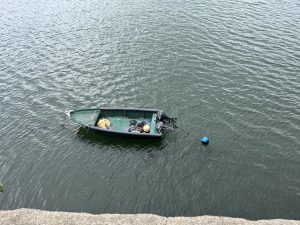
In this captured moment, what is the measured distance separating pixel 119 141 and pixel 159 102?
7.25 metres

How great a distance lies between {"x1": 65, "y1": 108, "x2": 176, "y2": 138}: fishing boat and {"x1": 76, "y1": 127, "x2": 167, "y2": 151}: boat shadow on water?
73 centimetres

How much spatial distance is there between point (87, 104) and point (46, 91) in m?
6.16

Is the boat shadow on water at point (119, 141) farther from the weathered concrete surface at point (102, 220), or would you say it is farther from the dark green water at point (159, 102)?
the weathered concrete surface at point (102, 220)

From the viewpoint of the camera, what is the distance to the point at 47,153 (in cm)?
3469

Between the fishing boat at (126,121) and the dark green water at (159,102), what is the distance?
116 cm

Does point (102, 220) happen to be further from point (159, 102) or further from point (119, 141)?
point (159, 102)

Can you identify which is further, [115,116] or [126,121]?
[115,116]

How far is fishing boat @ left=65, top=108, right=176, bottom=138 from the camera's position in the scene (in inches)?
1390

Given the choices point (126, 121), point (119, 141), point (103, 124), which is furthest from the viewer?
point (126, 121)

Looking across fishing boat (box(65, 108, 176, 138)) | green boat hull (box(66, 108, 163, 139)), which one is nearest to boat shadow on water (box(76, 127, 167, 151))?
fishing boat (box(65, 108, 176, 138))

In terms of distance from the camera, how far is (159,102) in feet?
133

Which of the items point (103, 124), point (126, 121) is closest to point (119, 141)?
point (103, 124)

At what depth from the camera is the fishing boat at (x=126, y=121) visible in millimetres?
35312

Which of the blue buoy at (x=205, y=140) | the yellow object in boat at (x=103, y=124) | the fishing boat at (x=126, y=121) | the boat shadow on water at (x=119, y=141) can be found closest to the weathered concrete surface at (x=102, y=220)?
the blue buoy at (x=205, y=140)
